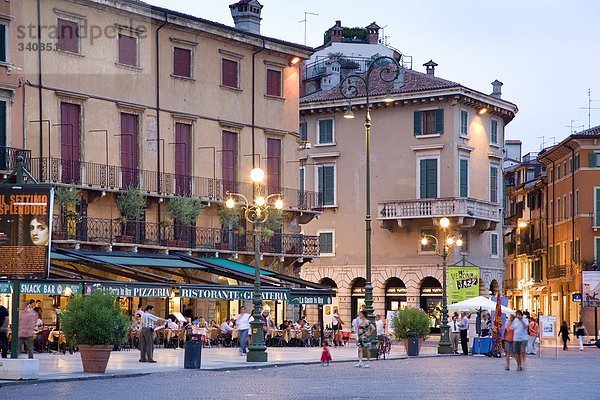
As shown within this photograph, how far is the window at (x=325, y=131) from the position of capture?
77.9m

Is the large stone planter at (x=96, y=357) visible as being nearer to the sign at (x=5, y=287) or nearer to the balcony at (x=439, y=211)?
the sign at (x=5, y=287)

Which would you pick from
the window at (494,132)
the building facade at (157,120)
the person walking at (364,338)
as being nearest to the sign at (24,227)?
the person walking at (364,338)

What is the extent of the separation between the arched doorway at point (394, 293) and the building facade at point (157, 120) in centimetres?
1450

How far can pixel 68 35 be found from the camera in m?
50.3

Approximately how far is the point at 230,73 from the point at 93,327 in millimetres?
27699

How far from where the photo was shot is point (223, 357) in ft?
139

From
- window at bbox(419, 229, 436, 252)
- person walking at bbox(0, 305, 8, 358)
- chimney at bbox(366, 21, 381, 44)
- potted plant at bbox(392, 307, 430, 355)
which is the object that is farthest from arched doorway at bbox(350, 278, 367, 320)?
person walking at bbox(0, 305, 8, 358)

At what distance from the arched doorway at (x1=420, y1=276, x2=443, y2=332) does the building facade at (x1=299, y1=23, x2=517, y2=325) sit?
0.05 meters

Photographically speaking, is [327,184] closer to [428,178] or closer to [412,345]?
[428,178]

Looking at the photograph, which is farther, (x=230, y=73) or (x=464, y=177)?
(x=464, y=177)

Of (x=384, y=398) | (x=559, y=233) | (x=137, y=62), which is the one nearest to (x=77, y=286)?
(x=137, y=62)

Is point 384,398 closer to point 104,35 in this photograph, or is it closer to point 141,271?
point 141,271

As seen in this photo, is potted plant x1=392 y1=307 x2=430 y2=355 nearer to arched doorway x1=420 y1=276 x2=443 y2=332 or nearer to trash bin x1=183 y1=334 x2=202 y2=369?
trash bin x1=183 y1=334 x2=202 y2=369

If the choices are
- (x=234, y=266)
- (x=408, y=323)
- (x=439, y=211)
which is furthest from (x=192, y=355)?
(x=439, y=211)
